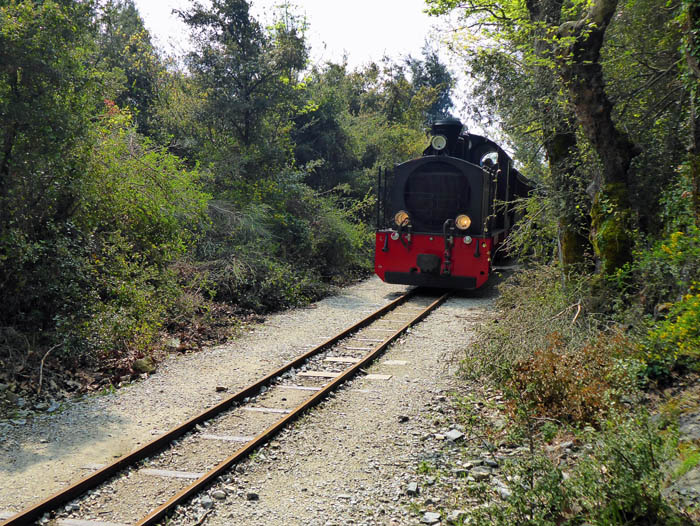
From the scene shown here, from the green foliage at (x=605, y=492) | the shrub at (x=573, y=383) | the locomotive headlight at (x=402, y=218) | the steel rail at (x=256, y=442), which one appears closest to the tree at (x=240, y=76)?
A: the locomotive headlight at (x=402, y=218)

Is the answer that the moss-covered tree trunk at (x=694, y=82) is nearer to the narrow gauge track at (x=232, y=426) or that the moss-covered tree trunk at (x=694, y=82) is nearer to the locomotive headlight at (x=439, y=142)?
the narrow gauge track at (x=232, y=426)

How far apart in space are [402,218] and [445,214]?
990 mm

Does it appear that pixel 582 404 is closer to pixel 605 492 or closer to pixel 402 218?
pixel 605 492

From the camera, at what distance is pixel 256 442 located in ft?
14.9

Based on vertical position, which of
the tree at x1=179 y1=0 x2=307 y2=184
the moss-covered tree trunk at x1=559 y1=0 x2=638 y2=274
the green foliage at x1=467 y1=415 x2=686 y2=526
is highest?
the tree at x1=179 y1=0 x2=307 y2=184

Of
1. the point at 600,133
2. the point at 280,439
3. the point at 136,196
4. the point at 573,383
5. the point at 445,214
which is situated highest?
the point at 600,133

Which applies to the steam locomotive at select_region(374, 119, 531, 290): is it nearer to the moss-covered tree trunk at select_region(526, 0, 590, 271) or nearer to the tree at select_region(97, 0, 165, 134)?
the moss-covered tree trunk at select_region(526, 0, 590, 271)

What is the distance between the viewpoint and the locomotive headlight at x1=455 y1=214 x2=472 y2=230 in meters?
11.4

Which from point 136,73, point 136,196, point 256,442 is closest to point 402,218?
point 136,196

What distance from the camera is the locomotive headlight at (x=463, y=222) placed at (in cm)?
1140

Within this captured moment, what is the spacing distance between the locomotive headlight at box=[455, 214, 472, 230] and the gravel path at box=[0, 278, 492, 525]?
4.07 meters

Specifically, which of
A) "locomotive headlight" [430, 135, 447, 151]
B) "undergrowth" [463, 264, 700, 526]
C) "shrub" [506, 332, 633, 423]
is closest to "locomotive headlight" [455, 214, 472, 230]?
"locomotive headlight" [430, 135, 447, 151]

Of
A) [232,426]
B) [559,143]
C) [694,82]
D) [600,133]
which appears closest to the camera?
[232,426]

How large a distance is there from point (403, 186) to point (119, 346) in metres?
7.45
